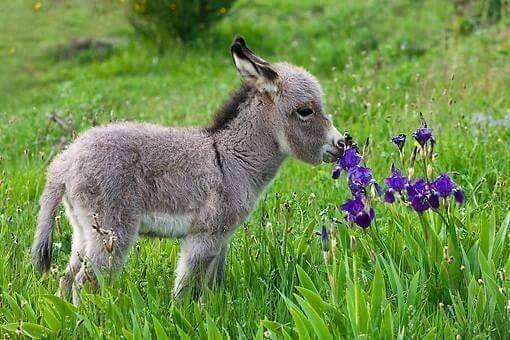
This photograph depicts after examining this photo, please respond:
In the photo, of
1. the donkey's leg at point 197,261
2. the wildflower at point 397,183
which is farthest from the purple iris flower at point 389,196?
the donkey's leg at point 197,261

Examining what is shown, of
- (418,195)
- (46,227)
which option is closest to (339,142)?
(418,195)

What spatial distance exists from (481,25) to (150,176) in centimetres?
1059

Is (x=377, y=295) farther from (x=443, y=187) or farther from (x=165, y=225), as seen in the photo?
(x=165, y=225)

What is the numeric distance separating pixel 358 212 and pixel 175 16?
12244 millimetres

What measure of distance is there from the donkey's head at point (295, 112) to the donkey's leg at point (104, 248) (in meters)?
1.25

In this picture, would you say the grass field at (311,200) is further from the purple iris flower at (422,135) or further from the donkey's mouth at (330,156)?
the purple iris flower at (422,135)

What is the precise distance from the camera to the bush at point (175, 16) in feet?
52.4

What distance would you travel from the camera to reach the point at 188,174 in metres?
5.30

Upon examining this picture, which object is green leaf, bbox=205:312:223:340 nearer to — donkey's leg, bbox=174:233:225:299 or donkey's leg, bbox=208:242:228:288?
donkey's leg, bbox=174:233:225:299

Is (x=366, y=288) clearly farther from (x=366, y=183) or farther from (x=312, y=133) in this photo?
(x=312, y=133)

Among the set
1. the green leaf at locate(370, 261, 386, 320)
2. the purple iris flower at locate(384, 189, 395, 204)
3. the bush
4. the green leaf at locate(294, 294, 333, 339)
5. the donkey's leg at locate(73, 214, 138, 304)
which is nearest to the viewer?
the green leaf at locate(294, 294, 333, 339)

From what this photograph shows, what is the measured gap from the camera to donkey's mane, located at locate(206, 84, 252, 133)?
570 cm

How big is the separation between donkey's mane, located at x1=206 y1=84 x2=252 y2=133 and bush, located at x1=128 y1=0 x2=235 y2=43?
34.6ft

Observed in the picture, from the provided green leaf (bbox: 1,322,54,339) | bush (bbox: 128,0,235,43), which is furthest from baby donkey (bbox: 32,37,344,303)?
bush (bbox: 128,0,235,43)
